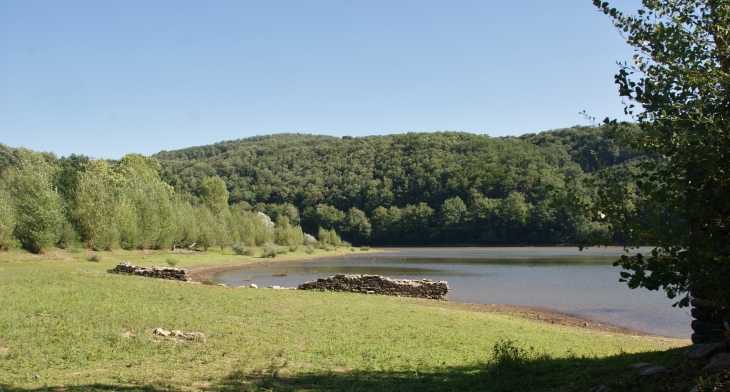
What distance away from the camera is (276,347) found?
37.2 feet

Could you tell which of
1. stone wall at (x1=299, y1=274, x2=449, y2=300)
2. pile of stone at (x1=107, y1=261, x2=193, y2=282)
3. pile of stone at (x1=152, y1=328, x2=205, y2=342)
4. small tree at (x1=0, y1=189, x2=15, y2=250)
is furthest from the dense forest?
pile of stone at (x1=152, y1=328, x2=205, y2=342)

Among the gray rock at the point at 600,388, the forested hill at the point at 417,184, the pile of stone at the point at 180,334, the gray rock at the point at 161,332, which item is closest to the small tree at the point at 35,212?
the gray rock at the point at 161,332

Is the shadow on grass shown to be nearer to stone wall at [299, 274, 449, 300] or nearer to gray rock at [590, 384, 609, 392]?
gray rock at [590, 384, 609, 392]

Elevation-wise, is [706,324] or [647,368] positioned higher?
[706,324]

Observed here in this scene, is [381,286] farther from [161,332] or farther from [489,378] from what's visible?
[489,378]

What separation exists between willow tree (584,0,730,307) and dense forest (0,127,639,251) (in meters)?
41.1

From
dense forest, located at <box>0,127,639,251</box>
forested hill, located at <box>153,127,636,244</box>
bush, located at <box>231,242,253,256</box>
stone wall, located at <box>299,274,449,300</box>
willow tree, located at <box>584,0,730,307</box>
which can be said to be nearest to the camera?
willow tree, located at <box>584,0,730,307</box>

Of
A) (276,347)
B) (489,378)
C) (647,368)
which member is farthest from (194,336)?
(647,368)

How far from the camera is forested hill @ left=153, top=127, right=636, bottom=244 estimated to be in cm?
12762

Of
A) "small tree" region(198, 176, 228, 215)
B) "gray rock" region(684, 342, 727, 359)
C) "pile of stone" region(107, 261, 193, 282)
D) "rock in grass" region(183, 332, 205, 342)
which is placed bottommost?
"pile of stone" region(107, 261, 193, 282)

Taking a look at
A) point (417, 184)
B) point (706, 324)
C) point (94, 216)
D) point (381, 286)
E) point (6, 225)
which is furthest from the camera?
point (417, 184)

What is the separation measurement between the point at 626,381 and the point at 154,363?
7.74 metres

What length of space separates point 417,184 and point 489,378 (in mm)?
150110

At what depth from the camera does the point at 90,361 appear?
929cm
